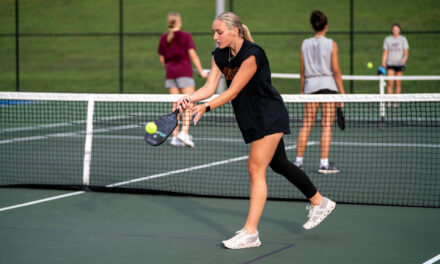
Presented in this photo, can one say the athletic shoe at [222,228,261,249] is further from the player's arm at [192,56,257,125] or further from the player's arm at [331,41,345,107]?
the player's arm at [331,41,345,107]

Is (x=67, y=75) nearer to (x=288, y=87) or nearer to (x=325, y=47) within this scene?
(x=288, y=87)

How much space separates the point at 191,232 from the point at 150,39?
31.4 m

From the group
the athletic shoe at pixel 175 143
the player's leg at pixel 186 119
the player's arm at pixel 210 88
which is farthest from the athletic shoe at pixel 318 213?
the athletic shoe at pixel 175 143

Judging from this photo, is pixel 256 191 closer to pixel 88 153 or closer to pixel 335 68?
pixel 88 153

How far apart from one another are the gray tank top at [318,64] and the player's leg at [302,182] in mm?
2925

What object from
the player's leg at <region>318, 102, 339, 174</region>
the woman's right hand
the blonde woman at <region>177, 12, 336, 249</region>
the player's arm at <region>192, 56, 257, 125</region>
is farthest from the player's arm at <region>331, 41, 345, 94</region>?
the woman's right hand

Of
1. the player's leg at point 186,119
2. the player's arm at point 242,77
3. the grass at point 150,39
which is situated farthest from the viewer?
the grass at point 150,39

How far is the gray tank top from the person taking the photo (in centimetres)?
872

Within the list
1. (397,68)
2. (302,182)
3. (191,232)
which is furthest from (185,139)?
(397,68)

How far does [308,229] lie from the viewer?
6.18 meters

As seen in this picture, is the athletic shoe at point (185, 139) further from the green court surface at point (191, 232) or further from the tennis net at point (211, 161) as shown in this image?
the green court surface at point (191, 232)

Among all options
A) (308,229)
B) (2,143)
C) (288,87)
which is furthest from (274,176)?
(288,87)

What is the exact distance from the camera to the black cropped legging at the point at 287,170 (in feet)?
19.0

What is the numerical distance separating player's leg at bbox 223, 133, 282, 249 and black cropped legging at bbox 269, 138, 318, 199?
0.24 meters
